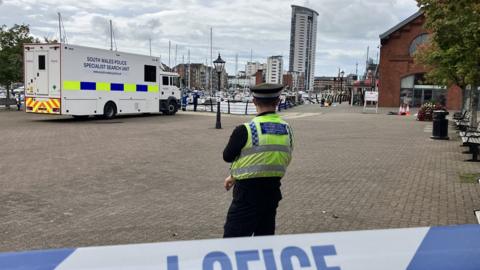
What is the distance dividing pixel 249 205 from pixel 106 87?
2188cm

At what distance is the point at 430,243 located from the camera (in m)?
2.81

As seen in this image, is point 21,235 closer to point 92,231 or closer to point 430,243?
point 92,231

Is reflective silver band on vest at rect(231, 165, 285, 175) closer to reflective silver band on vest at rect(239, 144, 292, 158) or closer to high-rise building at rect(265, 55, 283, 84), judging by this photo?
reflective silver band on vest at rect(239, 144, 292, 158)

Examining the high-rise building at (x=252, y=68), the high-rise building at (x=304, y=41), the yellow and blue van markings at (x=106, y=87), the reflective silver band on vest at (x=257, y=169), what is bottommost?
the reflective silver band on vest at (x=257, y=169)

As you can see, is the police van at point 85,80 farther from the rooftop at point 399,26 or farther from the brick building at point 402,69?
the brick building at point 402,69

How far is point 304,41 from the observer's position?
11581 cm

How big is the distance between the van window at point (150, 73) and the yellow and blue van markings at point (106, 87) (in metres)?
0.39

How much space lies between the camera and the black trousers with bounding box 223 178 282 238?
3391mm

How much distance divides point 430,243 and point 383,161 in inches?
361

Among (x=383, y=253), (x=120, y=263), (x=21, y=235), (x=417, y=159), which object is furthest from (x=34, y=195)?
(x=417, y=159)

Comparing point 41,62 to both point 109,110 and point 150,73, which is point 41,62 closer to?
point 109,110

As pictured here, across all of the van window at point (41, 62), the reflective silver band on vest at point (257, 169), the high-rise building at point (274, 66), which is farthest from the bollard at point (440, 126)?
the high-rise building at point (274, 66)

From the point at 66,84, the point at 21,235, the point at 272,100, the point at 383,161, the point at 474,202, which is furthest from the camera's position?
the point at 66,84

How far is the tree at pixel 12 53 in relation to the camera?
29.9 metres
